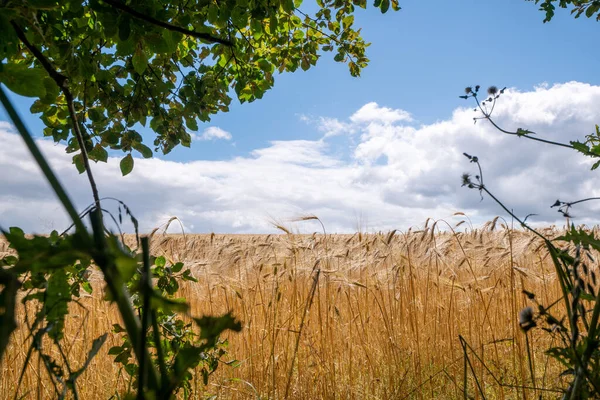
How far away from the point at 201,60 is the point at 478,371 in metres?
2.33

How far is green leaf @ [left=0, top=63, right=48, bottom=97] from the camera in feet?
2.14

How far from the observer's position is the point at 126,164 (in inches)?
78.7

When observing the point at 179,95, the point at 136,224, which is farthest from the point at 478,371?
the point at 136,224

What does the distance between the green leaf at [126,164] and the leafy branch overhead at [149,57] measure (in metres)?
0.07

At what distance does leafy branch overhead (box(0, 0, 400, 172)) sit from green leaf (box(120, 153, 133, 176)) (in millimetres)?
66

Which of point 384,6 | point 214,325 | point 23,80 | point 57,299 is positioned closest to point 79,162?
point 23,80

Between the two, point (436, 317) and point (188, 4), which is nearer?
point (188, 4)

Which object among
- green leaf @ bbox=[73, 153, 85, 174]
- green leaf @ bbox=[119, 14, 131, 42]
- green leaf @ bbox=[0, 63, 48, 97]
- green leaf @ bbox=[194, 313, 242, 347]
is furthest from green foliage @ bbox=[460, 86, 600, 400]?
green leaf @ bbox=[73, 153, 85, 174]

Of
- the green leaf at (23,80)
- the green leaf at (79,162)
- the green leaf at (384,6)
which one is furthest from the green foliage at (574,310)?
the green leaf at (79,162)

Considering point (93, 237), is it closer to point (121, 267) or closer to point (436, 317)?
point (121, 267)

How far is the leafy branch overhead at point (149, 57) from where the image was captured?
1460mm

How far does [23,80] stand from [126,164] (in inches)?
54.2

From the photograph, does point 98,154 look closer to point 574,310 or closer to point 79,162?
point 79,162

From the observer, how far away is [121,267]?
258 millimetres
